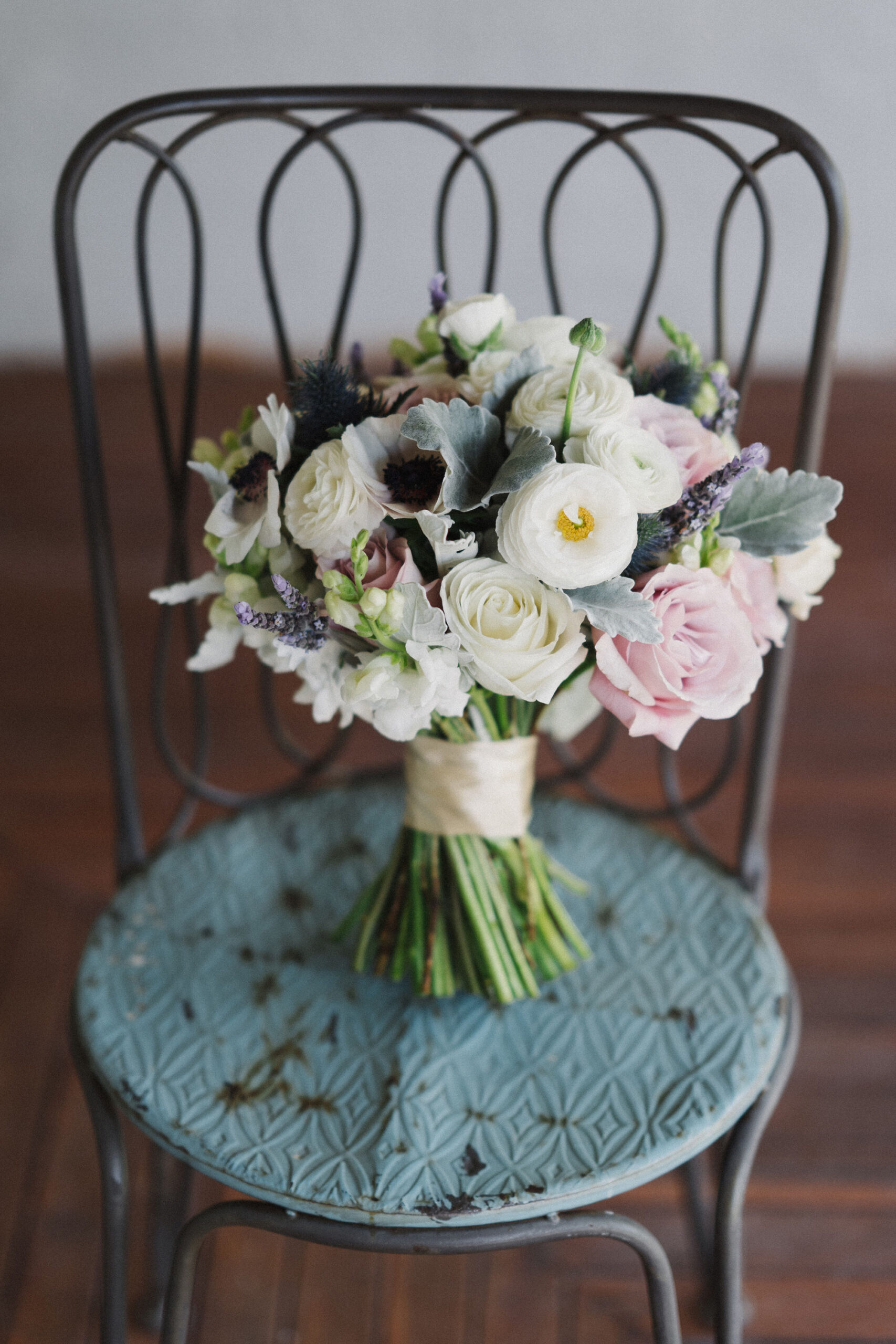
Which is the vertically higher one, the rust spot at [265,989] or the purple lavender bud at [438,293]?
the purple lavender bud at [438,293]

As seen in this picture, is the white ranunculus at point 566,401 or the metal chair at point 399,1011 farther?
the metal chair at point 399,1011

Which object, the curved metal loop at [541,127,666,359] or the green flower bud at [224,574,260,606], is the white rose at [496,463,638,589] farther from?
the curved metal loop at [541,127,666,359]

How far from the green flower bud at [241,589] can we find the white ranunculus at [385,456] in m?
0.11

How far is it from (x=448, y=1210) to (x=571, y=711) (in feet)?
1.22

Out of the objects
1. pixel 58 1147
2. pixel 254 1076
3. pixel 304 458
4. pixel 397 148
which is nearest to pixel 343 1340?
pixel 58 1147

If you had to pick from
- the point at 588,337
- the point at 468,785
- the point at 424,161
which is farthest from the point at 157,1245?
the point at 424,161

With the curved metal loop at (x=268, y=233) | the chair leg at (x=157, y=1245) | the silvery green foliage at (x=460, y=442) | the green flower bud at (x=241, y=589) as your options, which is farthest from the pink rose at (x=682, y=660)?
the chair leg at (x=157, y=1245)

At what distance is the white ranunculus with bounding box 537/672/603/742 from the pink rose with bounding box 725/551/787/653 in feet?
0.50

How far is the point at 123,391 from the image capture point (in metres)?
1.53

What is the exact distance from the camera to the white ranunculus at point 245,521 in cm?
68

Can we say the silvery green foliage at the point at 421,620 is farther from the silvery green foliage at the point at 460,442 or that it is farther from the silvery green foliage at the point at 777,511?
the silvery green foliage at the point at 777,511

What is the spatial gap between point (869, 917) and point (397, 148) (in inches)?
46.5

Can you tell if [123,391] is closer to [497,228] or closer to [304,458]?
[497,228]

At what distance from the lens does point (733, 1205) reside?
0.80 metres
